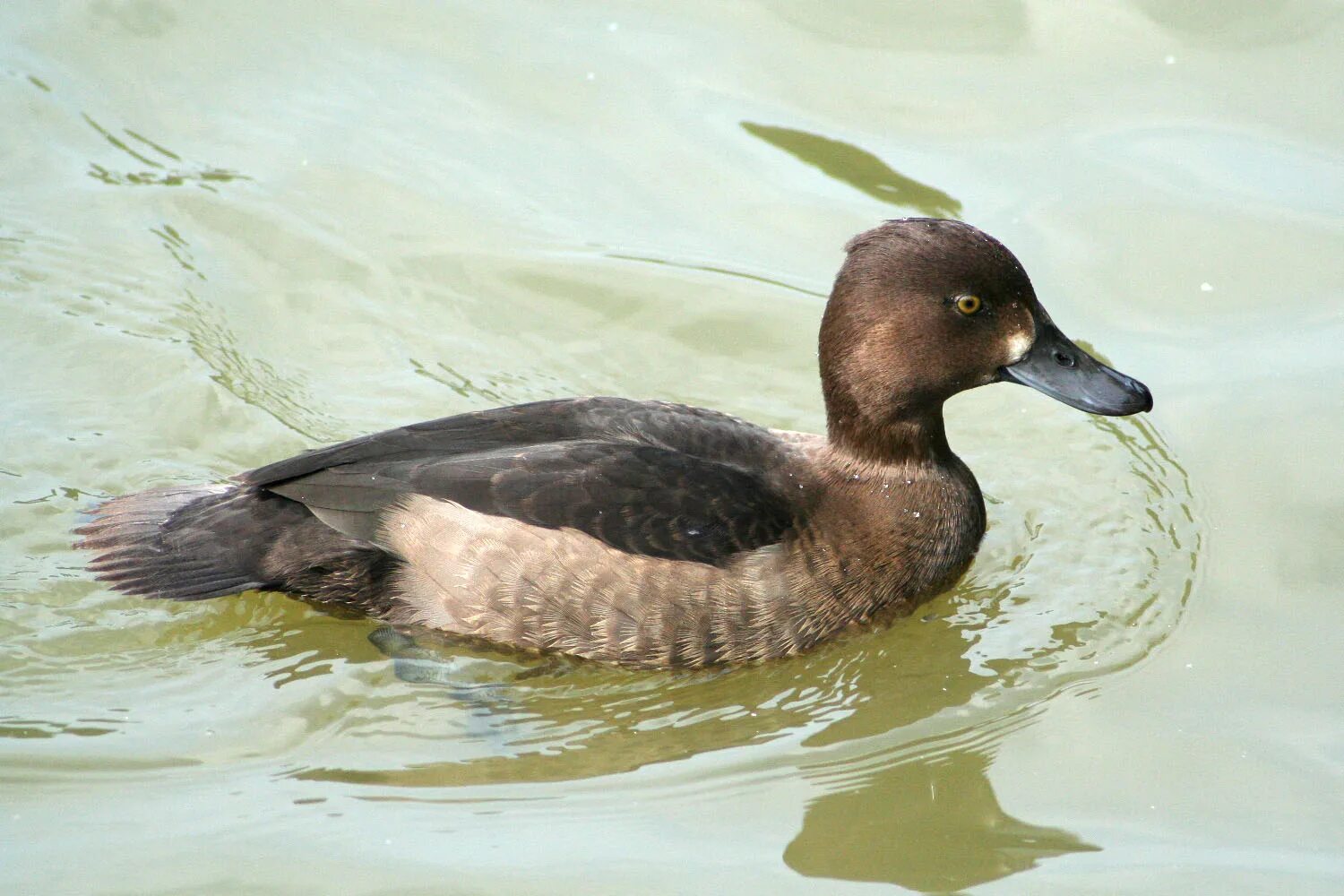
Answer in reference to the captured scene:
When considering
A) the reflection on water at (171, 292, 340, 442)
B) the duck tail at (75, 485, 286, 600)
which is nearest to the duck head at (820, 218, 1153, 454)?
the duck tail at (75, 485, 286, 600)

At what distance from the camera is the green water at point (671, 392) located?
4637mm

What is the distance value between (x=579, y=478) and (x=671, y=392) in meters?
1.69

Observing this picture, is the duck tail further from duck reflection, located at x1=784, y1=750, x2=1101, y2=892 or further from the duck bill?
the duck bill

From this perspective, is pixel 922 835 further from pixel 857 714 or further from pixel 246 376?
pixel 246 376

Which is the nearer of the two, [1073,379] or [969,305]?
[969,305]

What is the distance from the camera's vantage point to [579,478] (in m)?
5.16

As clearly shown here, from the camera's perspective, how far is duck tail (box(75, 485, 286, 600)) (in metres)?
5.27

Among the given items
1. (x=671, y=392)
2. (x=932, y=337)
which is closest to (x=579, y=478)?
(x=932, y=337)

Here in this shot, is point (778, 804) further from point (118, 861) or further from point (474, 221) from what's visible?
point (474, 221)

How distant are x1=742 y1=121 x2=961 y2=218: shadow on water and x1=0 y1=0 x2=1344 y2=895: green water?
0.03 meters

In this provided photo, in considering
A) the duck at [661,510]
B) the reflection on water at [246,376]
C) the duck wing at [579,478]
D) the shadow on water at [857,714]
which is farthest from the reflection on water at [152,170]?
the shadow on water at [857,714]

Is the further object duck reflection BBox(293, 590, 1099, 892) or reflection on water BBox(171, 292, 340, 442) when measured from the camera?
reflection on water BBox(171, 292, 340, 442)

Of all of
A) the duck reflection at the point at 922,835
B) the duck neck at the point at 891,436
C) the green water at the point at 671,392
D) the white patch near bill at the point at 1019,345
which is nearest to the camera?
the duck reflection at the point at 922,835

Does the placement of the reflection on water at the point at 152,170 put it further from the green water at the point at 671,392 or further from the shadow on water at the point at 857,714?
the shadow on water at the point at 857,714
